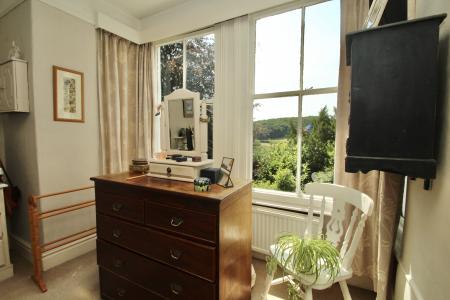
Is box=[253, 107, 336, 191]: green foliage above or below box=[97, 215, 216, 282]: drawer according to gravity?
above

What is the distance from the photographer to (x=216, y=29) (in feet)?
7.81

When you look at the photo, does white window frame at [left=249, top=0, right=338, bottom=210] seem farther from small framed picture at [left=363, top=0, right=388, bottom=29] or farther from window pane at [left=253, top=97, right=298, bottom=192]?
small framed picture at [left=363, top=0, right=388, bottom=29]

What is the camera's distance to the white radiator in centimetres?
197

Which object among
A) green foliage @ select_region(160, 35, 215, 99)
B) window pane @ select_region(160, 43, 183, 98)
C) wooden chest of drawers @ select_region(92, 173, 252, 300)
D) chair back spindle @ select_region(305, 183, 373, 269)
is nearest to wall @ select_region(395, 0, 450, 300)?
chair back spindle @ select_region(305, 183, 373, 269)

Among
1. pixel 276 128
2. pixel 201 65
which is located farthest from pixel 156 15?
pixel 276 128

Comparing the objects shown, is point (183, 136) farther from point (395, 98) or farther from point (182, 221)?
point (395, 98)

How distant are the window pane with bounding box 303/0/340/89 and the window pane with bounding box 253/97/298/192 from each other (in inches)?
10.7

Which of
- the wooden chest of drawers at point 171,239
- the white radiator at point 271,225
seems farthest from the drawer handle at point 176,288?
the white radiator at point 271,225

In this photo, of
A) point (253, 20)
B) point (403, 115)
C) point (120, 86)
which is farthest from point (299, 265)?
point (120, 86)

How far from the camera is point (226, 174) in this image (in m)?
1.40

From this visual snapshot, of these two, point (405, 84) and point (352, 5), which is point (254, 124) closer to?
point (352, 5)

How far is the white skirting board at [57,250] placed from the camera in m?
2.14

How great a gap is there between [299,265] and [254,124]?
149cm

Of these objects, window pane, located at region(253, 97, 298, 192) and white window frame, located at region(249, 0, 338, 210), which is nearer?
white window frame, located at region(249, 0, 338, 210)
